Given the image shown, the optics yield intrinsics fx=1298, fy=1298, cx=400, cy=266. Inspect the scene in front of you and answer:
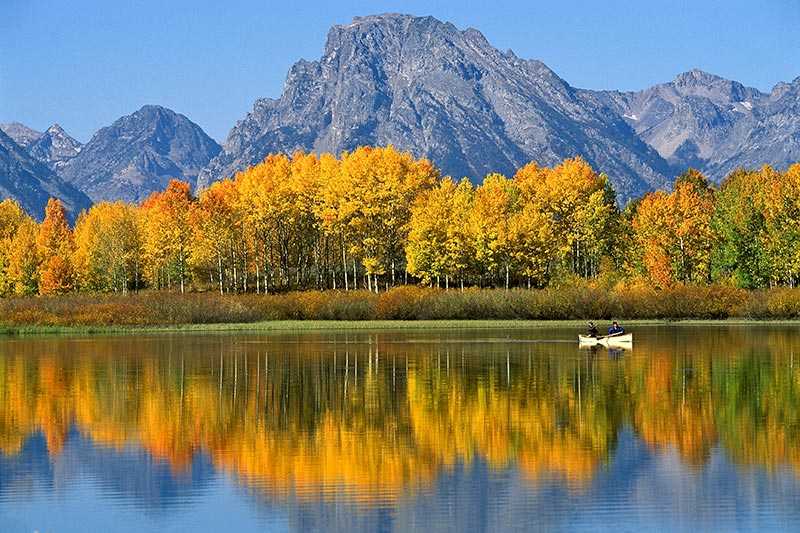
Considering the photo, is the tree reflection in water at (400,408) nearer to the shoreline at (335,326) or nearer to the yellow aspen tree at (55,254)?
the shoreline at (335,326)

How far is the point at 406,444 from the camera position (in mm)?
34438

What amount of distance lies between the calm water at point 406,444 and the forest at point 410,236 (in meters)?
52.4

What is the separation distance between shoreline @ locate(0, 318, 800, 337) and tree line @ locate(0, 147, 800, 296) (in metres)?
12.4

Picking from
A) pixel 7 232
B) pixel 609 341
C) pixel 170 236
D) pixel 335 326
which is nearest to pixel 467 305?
pixel 335 326

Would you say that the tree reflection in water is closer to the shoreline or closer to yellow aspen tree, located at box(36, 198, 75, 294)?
the shoreline

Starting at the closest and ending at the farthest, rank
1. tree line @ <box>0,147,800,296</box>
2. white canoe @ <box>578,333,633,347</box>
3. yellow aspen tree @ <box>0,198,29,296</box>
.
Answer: white canoe @ <box>578,333,633,347</box> → tree line @ <box>0,147,800,296</box> → yellow aspen tree @ <box>0,198,29,296</box>

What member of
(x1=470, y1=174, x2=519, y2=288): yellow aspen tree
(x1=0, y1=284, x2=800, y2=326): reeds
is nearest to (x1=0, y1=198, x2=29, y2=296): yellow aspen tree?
(x1=0, y1=284, x2=800, y2=326): reeds

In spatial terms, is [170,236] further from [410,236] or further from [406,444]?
[406,444]

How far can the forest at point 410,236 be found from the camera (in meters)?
115

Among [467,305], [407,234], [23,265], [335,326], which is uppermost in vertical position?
[407,234]

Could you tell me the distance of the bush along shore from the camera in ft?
329

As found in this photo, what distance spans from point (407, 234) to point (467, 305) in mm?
23467

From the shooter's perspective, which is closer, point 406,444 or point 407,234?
point 406,444

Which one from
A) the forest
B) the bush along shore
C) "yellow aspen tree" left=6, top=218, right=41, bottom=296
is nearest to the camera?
the bush along shore
